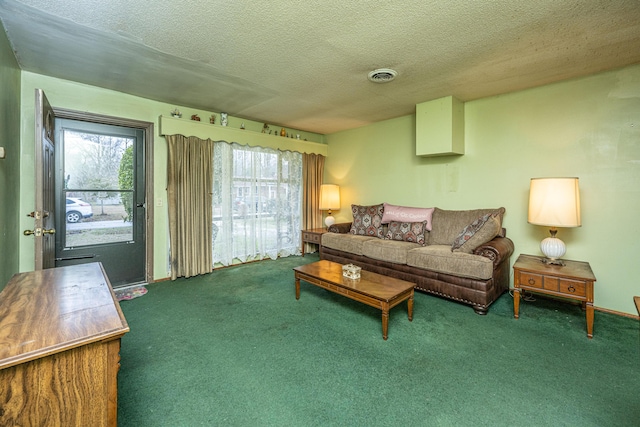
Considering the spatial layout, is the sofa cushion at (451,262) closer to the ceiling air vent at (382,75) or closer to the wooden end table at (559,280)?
the wooden end table at (559,280)

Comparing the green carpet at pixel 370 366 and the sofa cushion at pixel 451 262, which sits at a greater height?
the sofa cushion at pixel 451 262

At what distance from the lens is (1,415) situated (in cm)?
85

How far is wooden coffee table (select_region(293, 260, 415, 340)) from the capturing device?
88.5 inches

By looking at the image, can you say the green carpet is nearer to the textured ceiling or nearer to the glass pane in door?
the glass pane in door

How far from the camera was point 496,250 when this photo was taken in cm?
278

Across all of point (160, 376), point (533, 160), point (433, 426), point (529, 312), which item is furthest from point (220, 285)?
point (533, 160)

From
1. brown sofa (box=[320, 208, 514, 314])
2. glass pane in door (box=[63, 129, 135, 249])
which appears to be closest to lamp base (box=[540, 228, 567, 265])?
brown sofa (box=[320, 208, 514, 314])

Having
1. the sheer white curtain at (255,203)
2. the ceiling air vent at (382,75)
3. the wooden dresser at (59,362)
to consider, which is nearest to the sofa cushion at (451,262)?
the ceiling air vent at (382,75)

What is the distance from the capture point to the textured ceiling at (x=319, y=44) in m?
1.80

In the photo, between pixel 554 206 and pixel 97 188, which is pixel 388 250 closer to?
pixel 554 206

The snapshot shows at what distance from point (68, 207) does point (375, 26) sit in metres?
3.65

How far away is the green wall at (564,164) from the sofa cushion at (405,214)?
0.24m

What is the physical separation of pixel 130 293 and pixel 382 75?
3686mm

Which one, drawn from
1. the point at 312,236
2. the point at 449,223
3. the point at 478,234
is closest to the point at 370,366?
the point at 478,234
